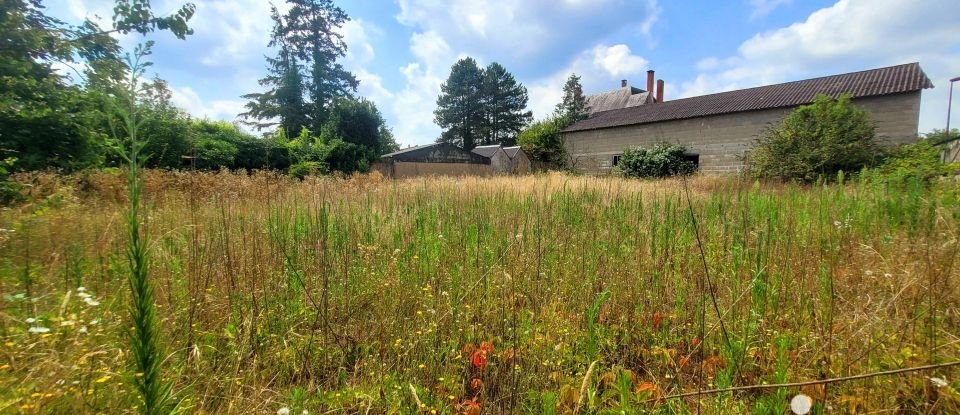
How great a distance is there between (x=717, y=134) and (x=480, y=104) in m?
33.0

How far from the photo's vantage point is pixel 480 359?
5.57ft

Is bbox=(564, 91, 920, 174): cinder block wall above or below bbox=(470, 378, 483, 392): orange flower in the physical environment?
above

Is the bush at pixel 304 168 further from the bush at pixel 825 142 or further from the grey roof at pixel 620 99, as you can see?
the grey roof at pixel 620 99

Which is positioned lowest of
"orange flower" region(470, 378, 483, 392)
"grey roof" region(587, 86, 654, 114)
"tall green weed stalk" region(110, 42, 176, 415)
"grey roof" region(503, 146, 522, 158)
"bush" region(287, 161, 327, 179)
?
"orange flower" region(470, 378, 483, 392)

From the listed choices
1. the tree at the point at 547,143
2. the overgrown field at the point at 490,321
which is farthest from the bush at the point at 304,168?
the tree at the point at 547,143

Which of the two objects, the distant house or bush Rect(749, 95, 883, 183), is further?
the distant house

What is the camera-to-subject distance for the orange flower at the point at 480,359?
169 centimetres

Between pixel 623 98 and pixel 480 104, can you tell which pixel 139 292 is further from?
pixel 480 104

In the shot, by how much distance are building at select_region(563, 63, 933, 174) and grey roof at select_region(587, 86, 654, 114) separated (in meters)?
12.6

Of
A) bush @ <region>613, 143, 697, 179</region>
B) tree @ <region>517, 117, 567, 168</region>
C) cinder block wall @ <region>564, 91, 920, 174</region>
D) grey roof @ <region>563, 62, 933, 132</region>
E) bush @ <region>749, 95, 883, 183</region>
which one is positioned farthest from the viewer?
tree @ <region>517, 117, 567, 168</region>

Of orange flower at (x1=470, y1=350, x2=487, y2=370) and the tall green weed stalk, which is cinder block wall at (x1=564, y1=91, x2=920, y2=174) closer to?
orange flower at (x1=470, y1=350, x2=487, y2=370)

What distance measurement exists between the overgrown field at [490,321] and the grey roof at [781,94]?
1835cm

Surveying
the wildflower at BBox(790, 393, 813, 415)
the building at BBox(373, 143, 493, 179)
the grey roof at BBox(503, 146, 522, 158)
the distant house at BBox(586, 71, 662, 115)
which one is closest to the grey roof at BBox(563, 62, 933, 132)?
the grey roof at BBox(503, 146, 522, 158)

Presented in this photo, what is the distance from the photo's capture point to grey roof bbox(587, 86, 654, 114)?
119ft
